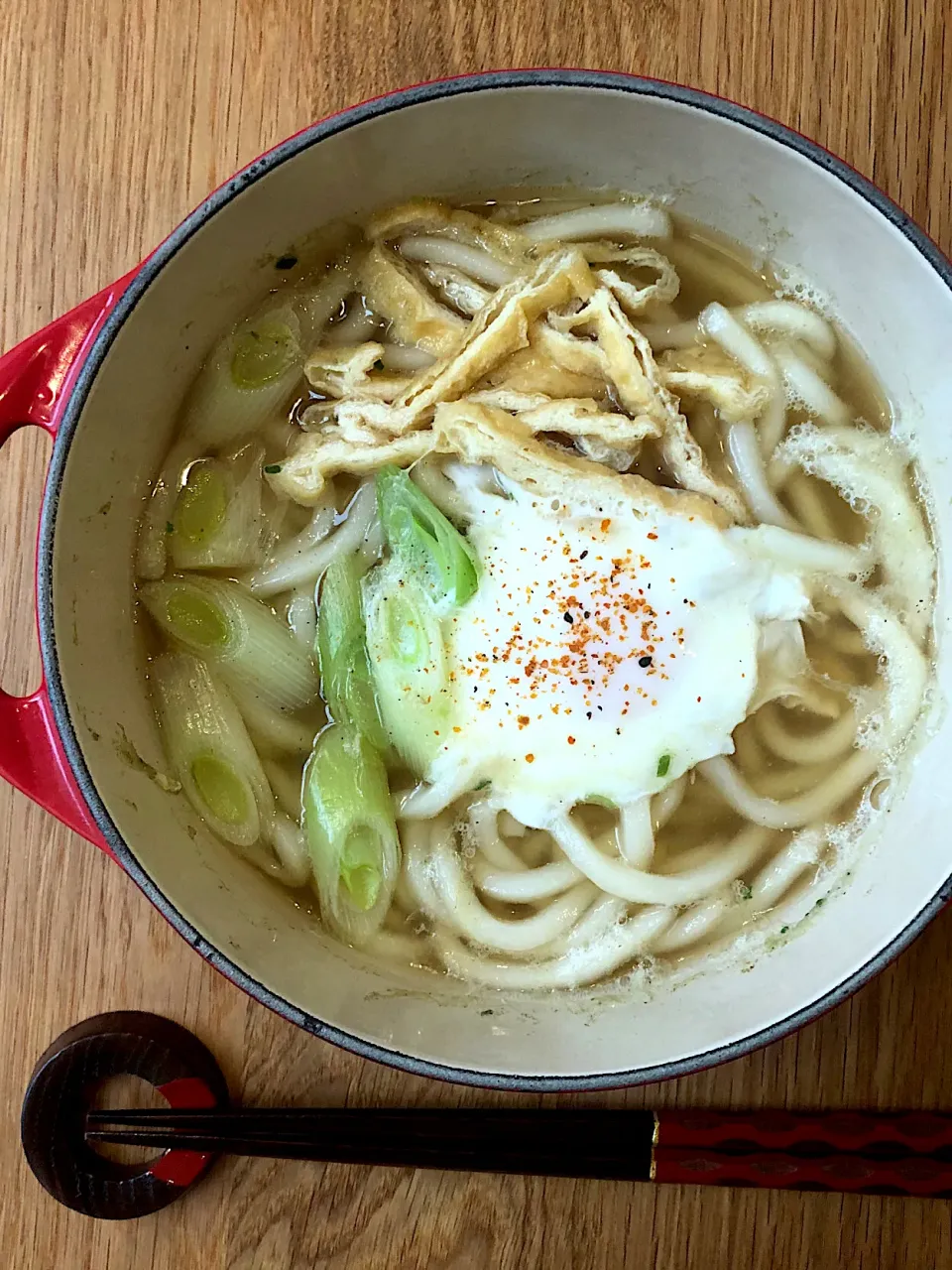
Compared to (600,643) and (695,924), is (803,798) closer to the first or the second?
(695,924)

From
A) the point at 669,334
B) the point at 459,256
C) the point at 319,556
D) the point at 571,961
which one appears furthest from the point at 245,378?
the point at 571,961

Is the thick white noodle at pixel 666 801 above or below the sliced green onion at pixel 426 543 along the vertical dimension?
below

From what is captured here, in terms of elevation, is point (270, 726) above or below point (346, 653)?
below

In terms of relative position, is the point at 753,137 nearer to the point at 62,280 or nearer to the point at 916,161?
the point at 916,161

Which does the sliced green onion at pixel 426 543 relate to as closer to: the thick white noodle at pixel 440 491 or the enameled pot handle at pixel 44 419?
the thick white noodle at pixel 440 491

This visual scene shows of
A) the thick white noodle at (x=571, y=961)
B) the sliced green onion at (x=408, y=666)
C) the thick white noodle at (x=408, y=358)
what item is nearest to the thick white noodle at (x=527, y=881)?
the thick white noodle at (x=571, y=961)

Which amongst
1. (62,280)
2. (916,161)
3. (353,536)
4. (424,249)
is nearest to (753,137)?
(916,161)
